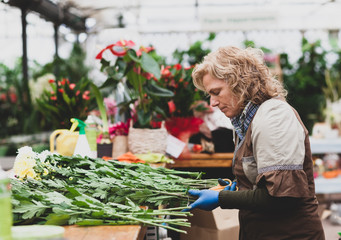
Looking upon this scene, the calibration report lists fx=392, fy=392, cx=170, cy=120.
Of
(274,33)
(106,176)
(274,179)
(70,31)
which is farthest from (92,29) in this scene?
(274,179)

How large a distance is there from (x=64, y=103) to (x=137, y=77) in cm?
61

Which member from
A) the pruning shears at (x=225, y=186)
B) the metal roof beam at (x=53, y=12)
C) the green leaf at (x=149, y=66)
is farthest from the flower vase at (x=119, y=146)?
the metal roof beam at (x=53, y=12)

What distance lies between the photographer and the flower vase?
2.86 m

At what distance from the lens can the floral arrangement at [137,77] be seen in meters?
2.74

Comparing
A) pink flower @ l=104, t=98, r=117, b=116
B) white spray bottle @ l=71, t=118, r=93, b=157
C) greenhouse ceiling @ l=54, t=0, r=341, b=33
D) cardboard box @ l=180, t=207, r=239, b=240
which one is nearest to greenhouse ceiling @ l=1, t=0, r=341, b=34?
greenhouse ceiling @ l=54, t=0, r=341, b=33

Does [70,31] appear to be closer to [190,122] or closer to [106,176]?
[190,122]

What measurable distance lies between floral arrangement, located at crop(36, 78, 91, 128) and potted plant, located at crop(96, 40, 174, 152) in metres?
0.27

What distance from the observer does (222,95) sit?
166 centimetres

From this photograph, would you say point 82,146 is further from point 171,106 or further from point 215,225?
point 171,106

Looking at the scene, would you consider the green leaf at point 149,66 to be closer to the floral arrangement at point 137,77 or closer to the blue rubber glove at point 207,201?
the floral arrangement at point 137,77

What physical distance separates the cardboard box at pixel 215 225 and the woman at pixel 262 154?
1.79ft

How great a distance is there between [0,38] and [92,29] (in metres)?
2.75

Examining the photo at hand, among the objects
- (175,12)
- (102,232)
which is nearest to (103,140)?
(102,232)

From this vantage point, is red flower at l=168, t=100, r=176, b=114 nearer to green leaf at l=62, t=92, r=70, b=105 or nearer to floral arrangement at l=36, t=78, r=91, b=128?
floral arrangement at l=36, t=78, r=91, b=128
